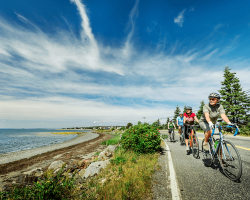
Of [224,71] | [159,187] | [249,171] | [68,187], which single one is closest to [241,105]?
[224,71]

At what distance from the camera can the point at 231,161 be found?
3574 millimetres

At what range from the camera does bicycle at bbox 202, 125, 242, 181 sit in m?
3.35

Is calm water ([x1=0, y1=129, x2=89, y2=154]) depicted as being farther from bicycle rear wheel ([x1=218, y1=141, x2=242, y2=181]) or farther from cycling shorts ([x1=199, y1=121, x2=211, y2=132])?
bicycle rear wheel ([x1=218, y1=141, x2=242, y2=181])

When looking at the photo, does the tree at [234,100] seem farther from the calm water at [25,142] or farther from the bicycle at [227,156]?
the calm water at [25,142]

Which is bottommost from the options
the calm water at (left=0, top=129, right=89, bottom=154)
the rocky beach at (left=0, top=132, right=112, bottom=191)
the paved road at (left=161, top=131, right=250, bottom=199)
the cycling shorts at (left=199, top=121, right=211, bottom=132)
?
the calm water at (left=0, top=129, right=89, bottom=154)

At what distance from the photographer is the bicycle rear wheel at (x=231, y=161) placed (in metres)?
3.30

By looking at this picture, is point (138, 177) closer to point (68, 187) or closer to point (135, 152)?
point (68, 187)

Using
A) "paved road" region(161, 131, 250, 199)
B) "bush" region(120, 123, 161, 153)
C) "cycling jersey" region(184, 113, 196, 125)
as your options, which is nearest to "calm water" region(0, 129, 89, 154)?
"bush" region(120, 123, 161, 153)

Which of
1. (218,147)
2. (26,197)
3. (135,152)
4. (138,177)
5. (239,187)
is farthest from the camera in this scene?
(135,152)

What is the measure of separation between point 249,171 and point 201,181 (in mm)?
1719

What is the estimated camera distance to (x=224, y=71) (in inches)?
1121

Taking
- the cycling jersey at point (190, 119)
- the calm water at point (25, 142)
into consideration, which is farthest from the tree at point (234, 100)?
the calm water at point (25, 142)

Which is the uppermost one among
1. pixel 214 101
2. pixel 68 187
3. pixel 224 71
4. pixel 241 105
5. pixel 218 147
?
pixel 224 71

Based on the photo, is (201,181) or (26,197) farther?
(201,181)
